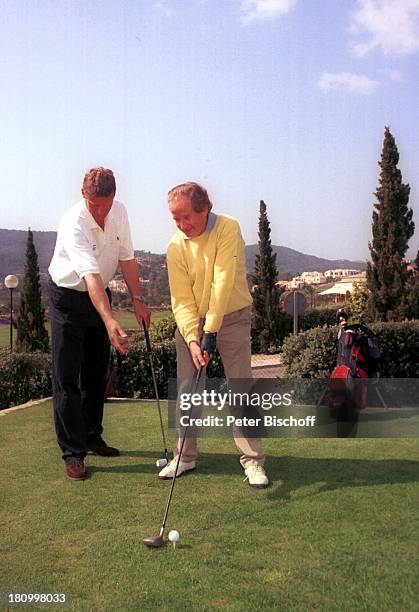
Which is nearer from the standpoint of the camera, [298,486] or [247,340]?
[298,486]

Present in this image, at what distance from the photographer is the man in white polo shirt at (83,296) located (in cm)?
411

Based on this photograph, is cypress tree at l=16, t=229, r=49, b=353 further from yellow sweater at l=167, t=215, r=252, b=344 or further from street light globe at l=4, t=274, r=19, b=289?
yellow sweater at l=167, t=215, r=252, b=344

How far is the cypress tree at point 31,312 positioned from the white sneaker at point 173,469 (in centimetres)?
2275

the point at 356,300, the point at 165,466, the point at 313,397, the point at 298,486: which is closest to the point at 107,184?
the point at 165,466

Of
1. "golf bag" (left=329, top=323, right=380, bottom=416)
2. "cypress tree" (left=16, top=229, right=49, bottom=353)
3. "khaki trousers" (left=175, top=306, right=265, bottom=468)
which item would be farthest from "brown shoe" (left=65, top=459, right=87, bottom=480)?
"cypress tree" (left=16, top=229, right=49, bottom=353)

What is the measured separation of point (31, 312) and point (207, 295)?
23.7 m

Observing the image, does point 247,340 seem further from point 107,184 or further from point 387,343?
point 387,343

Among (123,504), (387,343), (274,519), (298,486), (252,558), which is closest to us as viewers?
(252,558)

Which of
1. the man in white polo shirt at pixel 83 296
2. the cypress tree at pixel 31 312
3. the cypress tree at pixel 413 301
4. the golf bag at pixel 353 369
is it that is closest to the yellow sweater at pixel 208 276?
the man in white polo shirt at pixel 83 296

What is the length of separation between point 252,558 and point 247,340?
157 centimetres

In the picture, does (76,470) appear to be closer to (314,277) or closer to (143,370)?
(143,370)

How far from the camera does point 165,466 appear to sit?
432 centimetres

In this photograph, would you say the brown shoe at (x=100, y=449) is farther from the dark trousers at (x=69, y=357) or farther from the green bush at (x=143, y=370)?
the green bush at (x=143, y=370)

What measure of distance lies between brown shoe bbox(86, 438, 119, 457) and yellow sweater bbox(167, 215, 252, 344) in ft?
3.97
